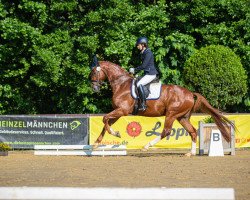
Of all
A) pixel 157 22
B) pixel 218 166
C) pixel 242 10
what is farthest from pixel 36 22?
pixel 218 166

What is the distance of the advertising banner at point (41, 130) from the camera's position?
26547mm

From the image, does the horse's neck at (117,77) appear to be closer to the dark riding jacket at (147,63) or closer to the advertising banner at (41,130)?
the dark riding jacket at (147,63)

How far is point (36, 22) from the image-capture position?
30297 millimetres

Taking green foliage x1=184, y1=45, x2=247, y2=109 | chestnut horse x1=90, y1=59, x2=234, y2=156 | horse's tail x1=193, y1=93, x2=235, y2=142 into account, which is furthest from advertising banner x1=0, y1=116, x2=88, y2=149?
horse's tail x1=193, y1=93, x2=235, y2=142

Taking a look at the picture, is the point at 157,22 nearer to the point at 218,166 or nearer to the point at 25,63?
the point at 25,63

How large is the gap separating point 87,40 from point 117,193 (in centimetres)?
2053

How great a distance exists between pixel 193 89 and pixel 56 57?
5933mm

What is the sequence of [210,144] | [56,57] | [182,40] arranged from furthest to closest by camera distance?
[182,40] < [56,57] < [210,144]

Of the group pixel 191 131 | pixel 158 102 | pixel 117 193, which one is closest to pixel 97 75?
pixel 158 102

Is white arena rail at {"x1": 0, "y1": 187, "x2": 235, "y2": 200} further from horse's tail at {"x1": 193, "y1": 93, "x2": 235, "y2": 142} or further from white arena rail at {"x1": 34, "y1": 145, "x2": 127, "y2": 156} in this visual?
horse's tail at {"x1": 193, "y1": 93, "x2": 235, "y2": 142}

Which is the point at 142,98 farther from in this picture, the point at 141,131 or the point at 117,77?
the point at 141,131

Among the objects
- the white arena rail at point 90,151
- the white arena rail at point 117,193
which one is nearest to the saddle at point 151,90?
the white arena rail at point 90,151

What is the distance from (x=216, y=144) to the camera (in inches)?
856

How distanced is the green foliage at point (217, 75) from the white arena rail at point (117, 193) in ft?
66.2
